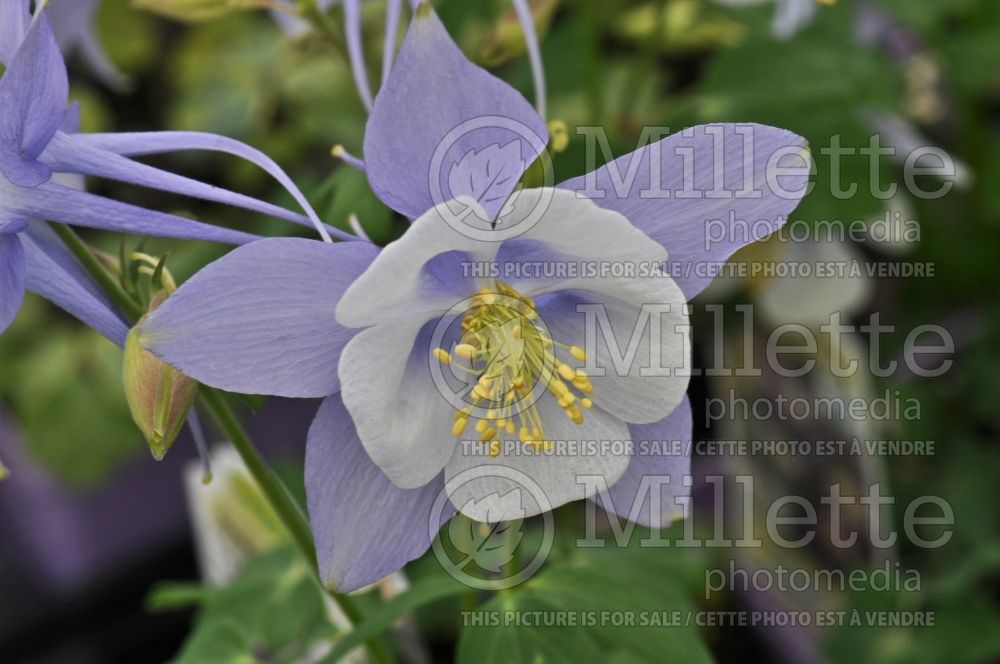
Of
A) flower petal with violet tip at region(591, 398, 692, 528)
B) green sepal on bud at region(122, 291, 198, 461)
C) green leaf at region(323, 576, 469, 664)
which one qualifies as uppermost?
green sepal on bud at region(122, 291, 198, 461)

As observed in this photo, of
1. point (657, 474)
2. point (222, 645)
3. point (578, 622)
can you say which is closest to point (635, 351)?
point (657, 474)

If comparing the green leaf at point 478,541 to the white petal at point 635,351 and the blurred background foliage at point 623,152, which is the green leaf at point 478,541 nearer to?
the blurred background foliage at point 623,152

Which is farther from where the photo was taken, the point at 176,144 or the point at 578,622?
the point at 578,622

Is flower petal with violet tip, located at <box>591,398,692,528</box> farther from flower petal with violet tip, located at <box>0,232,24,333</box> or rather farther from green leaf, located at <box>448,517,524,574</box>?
flower petal with violet tip, located at <box>0,232,24,333</box>

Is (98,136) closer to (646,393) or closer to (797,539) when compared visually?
(646,393)

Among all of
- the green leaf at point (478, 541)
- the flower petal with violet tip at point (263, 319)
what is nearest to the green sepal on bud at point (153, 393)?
the flower petal with violet tip at point (263, 319)

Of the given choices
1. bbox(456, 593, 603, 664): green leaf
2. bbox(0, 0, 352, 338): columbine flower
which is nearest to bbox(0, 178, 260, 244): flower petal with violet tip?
bbox(0, 0, 352, 338): columbine flower

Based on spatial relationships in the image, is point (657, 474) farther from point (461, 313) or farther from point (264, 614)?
point (264, 614)
